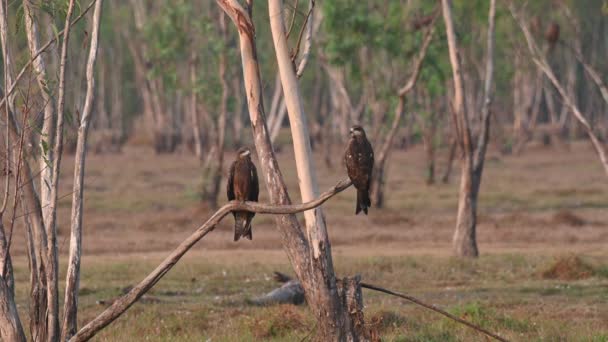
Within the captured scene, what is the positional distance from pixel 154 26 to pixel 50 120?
28.8 metres

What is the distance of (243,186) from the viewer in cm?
933

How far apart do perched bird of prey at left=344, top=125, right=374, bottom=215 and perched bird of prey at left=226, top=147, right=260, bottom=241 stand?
850 mm

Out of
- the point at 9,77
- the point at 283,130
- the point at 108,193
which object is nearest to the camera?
the point at 9,77

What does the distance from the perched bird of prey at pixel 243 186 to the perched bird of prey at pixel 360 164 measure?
0.85 m

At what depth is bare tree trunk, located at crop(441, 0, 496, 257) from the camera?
19016mm

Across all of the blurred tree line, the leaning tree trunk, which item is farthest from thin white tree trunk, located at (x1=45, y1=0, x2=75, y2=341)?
the leaning tree trunk

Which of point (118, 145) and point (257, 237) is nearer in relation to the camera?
point (257, 237)

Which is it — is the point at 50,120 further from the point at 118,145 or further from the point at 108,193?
the point at 118,145

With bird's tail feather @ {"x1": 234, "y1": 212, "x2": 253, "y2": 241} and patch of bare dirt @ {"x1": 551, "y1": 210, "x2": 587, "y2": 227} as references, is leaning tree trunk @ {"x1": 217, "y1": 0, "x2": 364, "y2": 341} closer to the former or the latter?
bird's tail feather @ {"x1": 234, "y1": 212, "x2": 253, "y2": 241}

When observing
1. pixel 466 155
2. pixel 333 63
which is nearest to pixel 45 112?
pixel 466 155

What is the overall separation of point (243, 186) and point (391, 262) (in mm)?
9815

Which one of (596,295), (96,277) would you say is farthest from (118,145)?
(596,295)

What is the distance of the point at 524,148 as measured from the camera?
54.3 metres

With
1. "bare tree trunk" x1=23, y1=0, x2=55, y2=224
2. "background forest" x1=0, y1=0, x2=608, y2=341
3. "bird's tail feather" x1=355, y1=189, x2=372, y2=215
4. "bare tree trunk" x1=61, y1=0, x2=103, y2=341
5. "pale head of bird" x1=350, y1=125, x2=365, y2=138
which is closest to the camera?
"bird's tail feather" x1=355, y1=189, x2=372, y2=215
